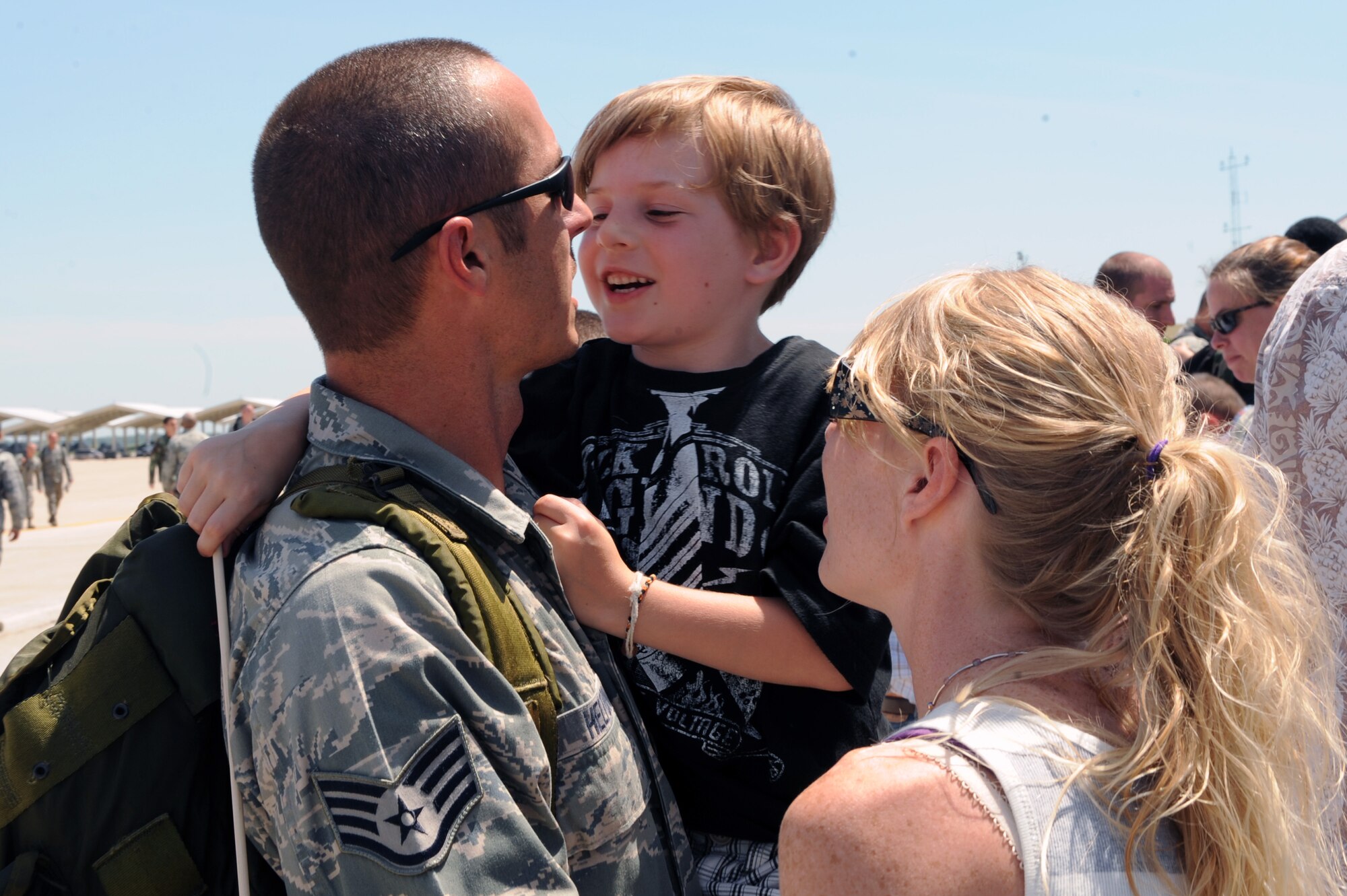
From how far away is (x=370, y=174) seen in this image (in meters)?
1.97

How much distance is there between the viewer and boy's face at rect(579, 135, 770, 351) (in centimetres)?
270

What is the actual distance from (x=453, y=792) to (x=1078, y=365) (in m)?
1.21

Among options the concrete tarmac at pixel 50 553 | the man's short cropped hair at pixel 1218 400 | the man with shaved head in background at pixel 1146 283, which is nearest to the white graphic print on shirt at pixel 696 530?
Answer: the concrete tarmac at pixel 50 553

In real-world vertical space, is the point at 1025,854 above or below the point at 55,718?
below

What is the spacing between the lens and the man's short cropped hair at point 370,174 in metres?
1.98

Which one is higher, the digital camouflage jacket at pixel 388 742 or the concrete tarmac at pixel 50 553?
the digital camouflage jacket at pixel 388 742

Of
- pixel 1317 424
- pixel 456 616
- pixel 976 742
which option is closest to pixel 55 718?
pixel 456 616

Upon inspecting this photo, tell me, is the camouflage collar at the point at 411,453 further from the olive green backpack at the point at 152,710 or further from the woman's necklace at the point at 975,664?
the woman's necklace at the point at 975,664

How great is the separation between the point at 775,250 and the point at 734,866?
163 cm

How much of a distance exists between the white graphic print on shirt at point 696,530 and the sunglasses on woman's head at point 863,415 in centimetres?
52

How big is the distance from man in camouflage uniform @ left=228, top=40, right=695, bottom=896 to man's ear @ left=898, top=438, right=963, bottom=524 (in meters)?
0.73

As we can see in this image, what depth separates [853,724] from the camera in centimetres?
252

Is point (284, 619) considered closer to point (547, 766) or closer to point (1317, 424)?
point (547, 766)

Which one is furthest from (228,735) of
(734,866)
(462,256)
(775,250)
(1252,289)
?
(1252,289)
